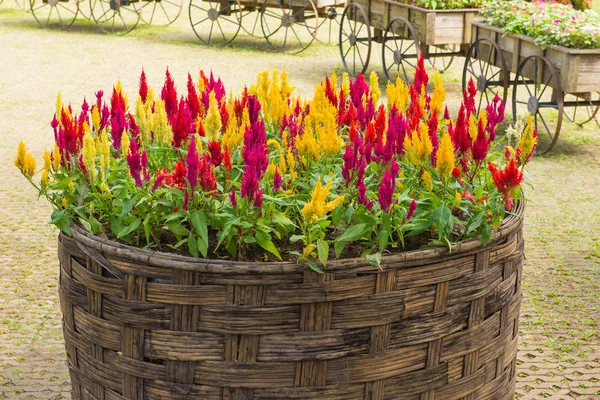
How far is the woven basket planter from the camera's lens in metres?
2.33

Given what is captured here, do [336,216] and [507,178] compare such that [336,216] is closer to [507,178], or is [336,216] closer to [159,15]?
[507,178]

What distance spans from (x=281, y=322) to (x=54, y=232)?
11.7 ft

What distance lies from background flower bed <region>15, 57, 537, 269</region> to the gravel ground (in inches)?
51.8

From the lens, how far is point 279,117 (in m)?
3.19

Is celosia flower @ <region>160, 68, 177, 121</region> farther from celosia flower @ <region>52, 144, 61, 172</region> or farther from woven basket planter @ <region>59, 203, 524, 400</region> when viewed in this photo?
woven basket planter @ <region>59, 203, 524, 400</region>

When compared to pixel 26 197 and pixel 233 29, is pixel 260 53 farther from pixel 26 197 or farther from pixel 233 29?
pixel 26 197

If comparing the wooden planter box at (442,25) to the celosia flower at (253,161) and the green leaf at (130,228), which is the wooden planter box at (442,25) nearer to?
the celosia flower at (253,161)

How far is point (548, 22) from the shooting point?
773 cm

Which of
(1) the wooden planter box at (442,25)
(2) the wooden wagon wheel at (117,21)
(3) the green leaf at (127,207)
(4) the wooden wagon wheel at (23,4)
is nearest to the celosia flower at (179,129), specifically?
(3) the green leaf at (127,207)

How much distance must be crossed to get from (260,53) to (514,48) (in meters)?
4.87

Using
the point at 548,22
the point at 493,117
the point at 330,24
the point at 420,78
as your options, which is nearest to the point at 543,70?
the point at 548,22

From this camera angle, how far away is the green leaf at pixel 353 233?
2.40 metres

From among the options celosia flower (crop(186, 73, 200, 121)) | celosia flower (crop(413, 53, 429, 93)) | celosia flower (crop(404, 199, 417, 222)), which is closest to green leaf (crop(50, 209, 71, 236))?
celosia flower (crop(186, 73, 200, 121))

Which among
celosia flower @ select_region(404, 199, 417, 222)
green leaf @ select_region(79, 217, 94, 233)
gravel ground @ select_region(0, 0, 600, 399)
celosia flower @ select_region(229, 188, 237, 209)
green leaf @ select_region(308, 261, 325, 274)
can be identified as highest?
celosia flower @ select_region(229, 188, 237, 209)
